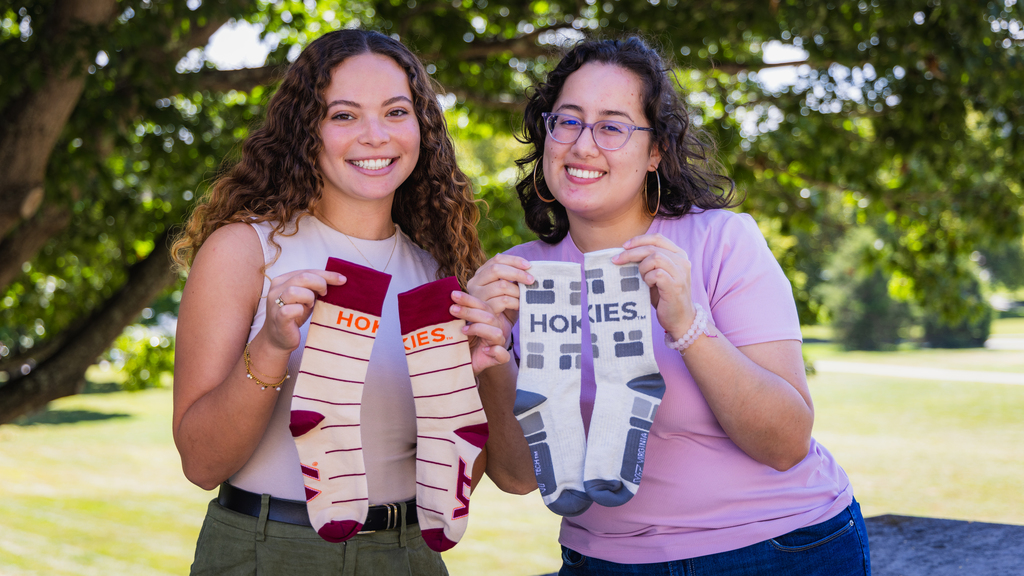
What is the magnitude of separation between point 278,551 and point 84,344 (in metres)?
5.15

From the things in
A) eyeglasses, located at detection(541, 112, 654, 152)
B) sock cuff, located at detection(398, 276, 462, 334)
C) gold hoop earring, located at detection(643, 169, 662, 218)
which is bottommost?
sock cuff, located at detection(398, 276, 462, 334)

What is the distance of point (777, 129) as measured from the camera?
6754mm

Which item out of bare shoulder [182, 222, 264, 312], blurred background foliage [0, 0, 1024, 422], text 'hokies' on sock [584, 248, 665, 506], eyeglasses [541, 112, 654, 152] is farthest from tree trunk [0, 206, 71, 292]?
text 'hokies' on sock [584, 248, 665, 506]

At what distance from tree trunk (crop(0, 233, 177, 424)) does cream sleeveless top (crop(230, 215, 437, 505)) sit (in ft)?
14.3

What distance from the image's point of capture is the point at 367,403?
74.3 inches

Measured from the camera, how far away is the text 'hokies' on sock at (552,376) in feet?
5.86

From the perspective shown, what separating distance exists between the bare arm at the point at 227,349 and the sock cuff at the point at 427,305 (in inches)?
7.2

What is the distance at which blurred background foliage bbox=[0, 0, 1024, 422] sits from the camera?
15.0 ft

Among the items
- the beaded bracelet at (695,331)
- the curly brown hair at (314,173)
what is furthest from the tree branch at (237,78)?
the beaded bracelet at (695,331)

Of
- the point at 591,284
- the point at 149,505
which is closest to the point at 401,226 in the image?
the point at 591,284

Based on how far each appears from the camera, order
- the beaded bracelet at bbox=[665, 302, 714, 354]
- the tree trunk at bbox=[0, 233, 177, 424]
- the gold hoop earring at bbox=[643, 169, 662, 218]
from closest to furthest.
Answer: the beaded bracelet at bbox=[665, 302, 714, 354], the gold hoop earring at bbox=[643, 169, 662, 218], the tree trunk at bbox=[0, 233, 177, 424]

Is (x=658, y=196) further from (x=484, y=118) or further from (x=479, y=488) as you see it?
(x=479, y=488)

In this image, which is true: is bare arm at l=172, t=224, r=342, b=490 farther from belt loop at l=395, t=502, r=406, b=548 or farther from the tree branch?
the tree branch

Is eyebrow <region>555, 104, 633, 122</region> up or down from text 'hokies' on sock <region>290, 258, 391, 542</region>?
up
